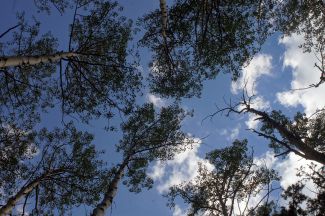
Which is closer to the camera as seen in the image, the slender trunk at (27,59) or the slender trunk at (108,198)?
the slender trunk at (27,59)

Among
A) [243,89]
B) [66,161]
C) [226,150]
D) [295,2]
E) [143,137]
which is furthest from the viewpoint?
[143,137]

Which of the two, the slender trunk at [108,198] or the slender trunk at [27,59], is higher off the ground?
the slender trunk at [27,59]

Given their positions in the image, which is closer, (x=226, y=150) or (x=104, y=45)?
(x=104, y=45)

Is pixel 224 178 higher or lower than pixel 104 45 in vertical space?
lower

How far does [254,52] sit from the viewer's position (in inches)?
466

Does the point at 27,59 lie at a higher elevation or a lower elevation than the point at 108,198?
higher

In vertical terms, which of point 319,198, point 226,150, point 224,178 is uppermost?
point 226,150

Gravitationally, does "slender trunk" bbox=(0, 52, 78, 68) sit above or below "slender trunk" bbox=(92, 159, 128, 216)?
above

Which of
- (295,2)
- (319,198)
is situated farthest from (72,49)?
(319,198)

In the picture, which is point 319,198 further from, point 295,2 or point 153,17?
point 153,17

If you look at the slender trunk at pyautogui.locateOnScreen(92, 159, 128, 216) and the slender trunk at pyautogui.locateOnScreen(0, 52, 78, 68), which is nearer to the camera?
the slender trunk at pyautogui.locateOnScreen(0, 52, 78, 68)

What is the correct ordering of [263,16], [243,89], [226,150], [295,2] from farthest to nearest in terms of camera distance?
[226,150]
[295,2]
[263,16]
[243,89]

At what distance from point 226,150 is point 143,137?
4.06 metres

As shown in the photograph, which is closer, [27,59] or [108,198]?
[27,59]
